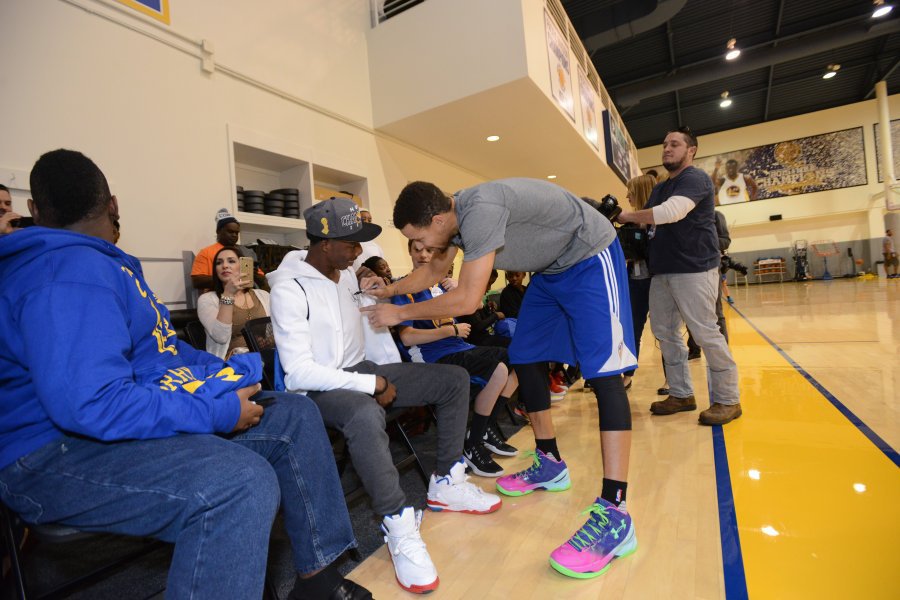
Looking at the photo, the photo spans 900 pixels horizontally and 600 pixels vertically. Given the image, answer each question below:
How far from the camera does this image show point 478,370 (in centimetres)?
263

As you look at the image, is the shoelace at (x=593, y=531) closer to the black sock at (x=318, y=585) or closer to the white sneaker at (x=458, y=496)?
the white sneaker at (x=458, y=496)

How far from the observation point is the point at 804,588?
1.40 metres

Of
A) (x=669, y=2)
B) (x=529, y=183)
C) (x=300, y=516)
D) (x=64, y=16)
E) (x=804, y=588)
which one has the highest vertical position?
(x=669, y=2)

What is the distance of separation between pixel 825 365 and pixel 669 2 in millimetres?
7257

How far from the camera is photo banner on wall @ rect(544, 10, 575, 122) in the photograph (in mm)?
5289

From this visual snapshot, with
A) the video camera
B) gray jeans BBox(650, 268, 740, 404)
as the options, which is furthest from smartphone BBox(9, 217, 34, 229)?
gray jeans BBox(650, 268, 740, 404)

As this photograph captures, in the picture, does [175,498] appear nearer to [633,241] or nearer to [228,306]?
[228,306]

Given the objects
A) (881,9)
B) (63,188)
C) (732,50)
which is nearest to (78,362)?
(63,188)

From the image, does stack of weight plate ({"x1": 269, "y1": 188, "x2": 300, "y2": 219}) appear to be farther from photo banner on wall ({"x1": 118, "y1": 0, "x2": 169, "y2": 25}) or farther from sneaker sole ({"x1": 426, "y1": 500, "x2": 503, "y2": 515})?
sneaker sole ({"x1": 426, "y1": 500, "x2": 503, "y2": 515})

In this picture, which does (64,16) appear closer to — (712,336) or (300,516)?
(300,516)

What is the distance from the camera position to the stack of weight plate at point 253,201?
4.07 metres

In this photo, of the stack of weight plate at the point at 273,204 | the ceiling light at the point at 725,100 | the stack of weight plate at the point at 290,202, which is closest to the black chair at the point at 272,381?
the stack of weight plate at the point at 273,204

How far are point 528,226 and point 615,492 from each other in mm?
1010

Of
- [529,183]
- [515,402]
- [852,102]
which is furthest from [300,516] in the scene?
[852,102]
